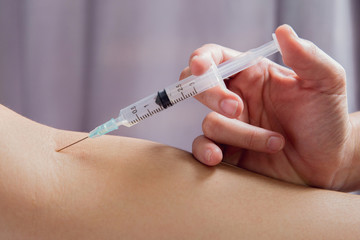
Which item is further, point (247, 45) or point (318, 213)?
point (247, 45)

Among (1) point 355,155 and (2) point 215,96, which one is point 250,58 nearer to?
(2) point 215,96

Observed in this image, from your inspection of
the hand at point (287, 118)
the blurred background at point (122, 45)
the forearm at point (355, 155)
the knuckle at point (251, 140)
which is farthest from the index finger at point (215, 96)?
the blurred background at point (122, 45)

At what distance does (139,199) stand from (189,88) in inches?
14.0

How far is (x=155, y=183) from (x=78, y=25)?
46.7 inches

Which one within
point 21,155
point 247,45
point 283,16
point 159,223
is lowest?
point 159,223

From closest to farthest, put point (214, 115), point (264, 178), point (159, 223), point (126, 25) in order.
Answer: point (159, 223), point (264, 178), point (214, 115), point (126, 25)

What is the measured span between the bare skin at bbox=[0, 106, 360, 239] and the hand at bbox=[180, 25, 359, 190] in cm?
13

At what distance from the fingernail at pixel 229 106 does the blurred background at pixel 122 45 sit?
32.9 inches

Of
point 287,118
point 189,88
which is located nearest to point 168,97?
point 189,88

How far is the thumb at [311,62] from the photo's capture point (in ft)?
2.73

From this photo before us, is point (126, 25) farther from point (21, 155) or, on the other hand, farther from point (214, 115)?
point (21, 155)

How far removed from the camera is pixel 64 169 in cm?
80

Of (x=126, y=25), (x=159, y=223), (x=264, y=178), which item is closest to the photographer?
(x=159, y=223)

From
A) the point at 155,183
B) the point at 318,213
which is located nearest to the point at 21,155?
the point at 155,183
